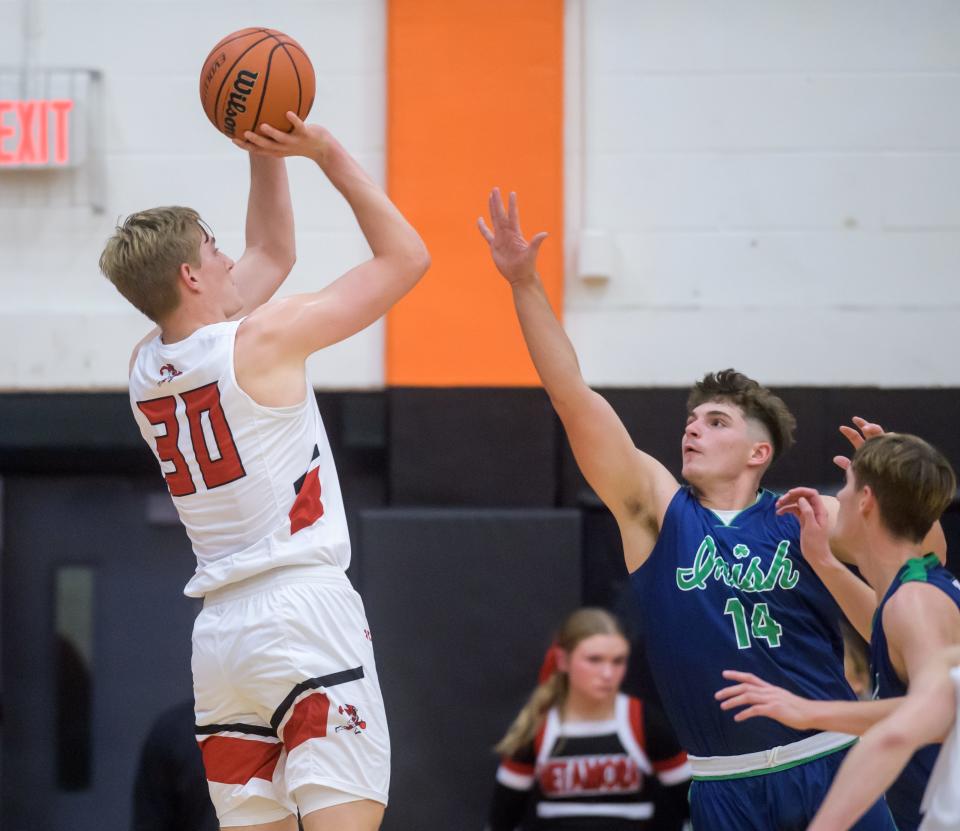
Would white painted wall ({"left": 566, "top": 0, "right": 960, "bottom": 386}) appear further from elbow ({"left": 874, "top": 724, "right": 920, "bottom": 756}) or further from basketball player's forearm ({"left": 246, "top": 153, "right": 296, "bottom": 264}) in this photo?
elbow ({"left": 874, "top": 724, "right": 920, "bottom": 756})

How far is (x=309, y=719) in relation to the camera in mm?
3295

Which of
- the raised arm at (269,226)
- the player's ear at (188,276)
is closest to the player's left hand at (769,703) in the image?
the player's ear at (188,276)

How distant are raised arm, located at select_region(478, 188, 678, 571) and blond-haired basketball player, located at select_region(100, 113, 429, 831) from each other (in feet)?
1.24

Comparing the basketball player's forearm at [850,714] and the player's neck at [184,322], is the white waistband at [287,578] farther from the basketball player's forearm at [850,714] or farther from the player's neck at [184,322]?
the basketball player's forearm at [850,714]

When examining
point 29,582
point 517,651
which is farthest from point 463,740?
point 29,582

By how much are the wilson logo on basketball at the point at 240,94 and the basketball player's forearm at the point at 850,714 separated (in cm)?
215

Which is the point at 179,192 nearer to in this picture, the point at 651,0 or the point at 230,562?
the point at 651,0

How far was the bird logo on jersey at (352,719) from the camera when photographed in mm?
3291

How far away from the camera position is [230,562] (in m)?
3.43

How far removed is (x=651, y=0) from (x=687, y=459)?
3127 mm

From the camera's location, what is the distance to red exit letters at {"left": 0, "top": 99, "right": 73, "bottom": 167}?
20.3 feet

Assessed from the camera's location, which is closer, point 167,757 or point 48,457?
point 167,757

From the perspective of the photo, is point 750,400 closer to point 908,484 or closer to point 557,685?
point 908,484

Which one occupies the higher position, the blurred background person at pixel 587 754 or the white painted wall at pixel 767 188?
the white painted wall at pixel 767 188
